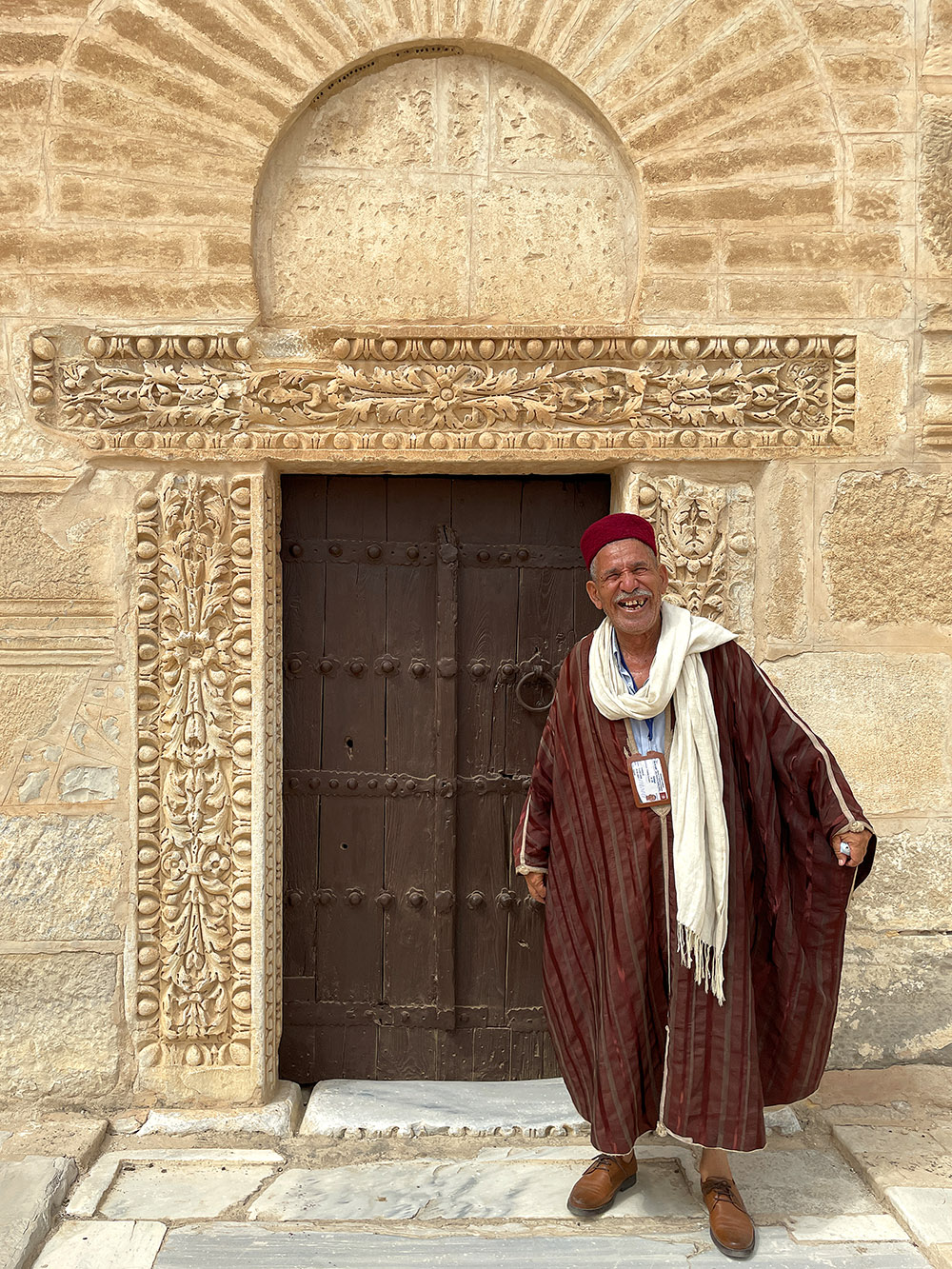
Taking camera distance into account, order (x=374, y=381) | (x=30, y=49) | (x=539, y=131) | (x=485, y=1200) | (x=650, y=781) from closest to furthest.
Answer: (x=650, y=781), (x=485, y=1200), (x=30, y=49), (x=374, y=381), (x=539, y=131)

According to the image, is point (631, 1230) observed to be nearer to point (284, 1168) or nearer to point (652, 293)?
point (284, 1168)

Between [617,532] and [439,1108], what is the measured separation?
185cm

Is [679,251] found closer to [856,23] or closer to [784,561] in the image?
[856,23]

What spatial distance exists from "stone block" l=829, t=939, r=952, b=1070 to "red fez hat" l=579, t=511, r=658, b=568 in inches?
58.5

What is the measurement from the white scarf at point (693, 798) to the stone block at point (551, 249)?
1.24 m

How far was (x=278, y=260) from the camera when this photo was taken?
331 cm

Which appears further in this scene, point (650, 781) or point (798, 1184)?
point (798, 1184)

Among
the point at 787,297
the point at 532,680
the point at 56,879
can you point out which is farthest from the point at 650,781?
the point at 56,879

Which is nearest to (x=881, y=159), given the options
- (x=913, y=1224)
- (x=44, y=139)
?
(x=44, y=139)

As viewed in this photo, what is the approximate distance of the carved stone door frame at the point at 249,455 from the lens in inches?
126

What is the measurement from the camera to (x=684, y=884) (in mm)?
2545

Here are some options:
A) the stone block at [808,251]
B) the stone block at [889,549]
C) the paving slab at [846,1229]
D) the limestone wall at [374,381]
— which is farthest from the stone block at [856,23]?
the paving slab at [846,1229]

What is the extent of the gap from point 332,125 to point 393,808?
6.94ft

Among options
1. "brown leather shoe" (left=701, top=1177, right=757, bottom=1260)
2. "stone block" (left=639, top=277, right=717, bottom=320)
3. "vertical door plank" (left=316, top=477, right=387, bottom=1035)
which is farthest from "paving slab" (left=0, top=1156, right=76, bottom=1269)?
"stone block" (left=639, top=277, right=717, bottom=320)
